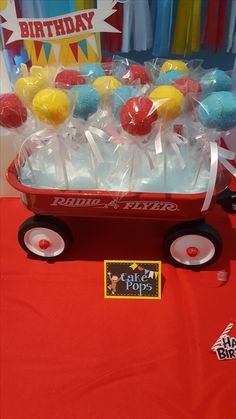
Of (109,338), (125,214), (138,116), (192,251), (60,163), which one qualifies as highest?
(138,116)

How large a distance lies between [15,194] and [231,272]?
2.38ft

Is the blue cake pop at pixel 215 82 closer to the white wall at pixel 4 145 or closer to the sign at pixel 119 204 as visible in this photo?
the sign at pixel 119 204

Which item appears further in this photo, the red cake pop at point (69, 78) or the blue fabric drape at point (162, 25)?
the blue fabric drape at point (162, 25)

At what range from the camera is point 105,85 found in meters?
0.88

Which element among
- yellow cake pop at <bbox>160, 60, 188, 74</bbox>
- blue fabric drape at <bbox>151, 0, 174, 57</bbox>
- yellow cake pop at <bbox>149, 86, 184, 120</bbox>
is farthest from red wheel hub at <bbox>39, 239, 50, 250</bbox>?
blue fabric drape at <bbox>151, 0, 174, 57</bbox>

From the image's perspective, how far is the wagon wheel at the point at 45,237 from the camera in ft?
3.06

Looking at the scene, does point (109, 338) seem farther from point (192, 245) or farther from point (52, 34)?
point (52, 34)

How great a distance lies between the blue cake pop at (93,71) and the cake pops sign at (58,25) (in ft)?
0.55

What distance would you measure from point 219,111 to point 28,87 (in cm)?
43

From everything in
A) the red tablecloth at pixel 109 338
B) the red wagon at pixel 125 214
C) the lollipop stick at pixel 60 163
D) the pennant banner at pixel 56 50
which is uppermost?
the pennant banner at pixel 56 50

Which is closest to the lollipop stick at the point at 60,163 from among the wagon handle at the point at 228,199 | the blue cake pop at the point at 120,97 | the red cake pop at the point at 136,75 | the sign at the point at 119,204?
the sign at the point at 119,204

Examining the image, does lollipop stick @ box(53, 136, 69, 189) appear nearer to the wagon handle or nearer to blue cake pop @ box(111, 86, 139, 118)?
blue cake pop @ box(111, 86, 139, 118)

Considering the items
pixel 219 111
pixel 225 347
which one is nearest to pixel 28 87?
pixel 219 111

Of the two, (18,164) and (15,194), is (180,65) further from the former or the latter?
(15,194)
